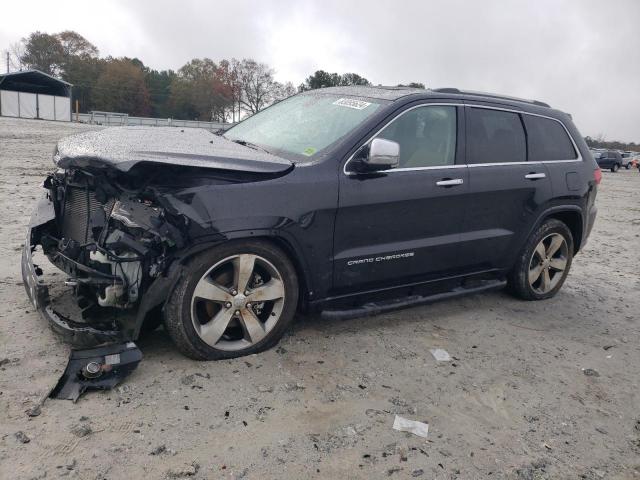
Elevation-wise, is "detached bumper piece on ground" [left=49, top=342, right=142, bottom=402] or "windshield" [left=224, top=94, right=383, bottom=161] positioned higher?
"windshield" [left=224, top=94, right=383, bottom=161]

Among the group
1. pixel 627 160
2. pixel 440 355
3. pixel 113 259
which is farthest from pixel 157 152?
pixel 627 160

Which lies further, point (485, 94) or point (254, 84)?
point (254, 84)

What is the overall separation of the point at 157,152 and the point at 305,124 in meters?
1.39

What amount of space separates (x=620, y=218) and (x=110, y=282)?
1136cm

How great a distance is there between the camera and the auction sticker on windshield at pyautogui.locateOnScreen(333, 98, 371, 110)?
400 centimetres

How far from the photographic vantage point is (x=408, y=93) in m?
4.07

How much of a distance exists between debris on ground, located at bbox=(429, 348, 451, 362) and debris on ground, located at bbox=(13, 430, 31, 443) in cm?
254

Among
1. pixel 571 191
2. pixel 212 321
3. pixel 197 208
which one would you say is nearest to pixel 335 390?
pixel 212 321

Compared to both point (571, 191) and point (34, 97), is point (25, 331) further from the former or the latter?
point (34, 97)

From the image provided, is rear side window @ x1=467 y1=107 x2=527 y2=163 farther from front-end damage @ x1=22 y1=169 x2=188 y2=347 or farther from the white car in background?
the white car in background

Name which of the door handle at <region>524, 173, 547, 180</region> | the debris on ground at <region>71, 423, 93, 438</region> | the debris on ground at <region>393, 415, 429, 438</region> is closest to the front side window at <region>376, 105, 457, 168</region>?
the door handle at <region>524, 173, 547, 180</region>

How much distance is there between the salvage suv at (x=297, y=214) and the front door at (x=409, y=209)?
0.01 m

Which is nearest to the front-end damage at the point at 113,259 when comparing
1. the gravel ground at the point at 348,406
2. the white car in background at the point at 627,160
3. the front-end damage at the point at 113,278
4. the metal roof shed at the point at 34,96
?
the front-end damage at the point at 113,278

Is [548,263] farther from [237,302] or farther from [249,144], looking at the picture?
[237,302]
